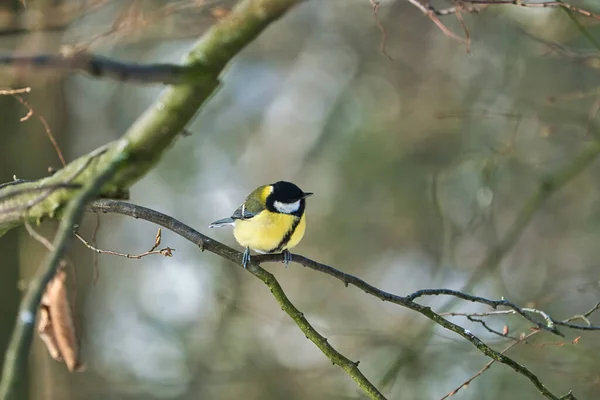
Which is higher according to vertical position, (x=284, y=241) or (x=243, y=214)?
(x=243, y=214)

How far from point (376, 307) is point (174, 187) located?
2549 mm

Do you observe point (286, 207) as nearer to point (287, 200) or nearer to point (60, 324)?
point (287, 200)

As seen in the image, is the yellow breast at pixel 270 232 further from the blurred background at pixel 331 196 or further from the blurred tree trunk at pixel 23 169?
the blurred background at pixel 331 196

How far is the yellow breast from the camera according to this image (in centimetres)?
280

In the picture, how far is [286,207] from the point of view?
2.94 m

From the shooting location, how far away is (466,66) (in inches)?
233

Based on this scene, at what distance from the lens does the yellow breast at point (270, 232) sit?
280 centimetres

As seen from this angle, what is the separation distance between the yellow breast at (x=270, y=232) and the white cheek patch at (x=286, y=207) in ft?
0.11

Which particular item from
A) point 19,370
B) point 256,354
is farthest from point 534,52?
point 19,370

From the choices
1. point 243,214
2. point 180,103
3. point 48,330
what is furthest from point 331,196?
point 180,103

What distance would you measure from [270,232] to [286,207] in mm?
184

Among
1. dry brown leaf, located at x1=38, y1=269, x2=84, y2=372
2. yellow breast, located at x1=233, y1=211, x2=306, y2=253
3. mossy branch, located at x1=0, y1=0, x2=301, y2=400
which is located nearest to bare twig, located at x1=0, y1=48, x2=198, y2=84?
mossy branch, located at x1=0, y1=0, x2=301, y2=400

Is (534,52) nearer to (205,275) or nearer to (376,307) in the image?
(376,307)

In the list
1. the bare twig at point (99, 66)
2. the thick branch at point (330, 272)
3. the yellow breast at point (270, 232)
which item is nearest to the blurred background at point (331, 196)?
the yellow breast at point (270, 232)
